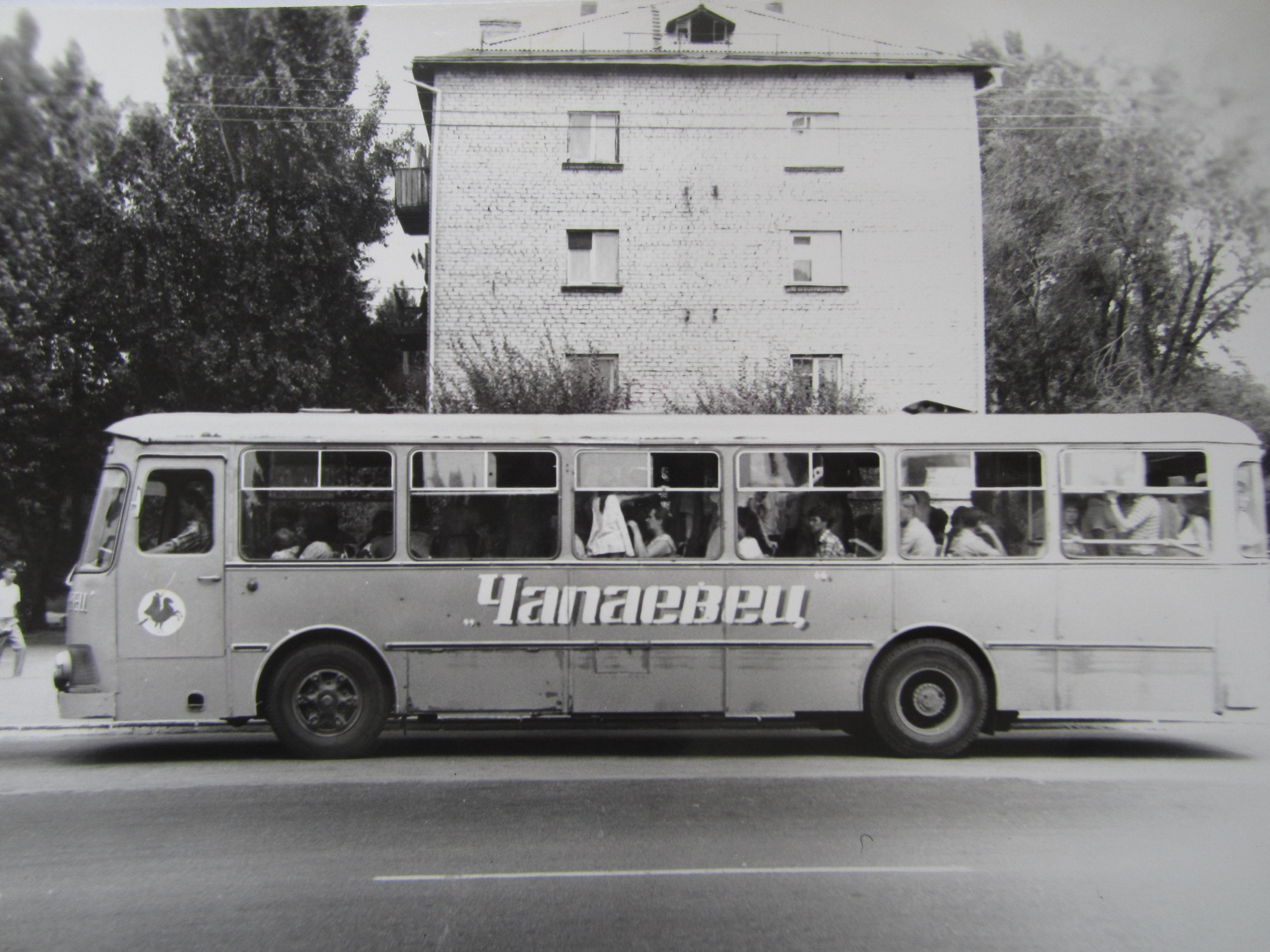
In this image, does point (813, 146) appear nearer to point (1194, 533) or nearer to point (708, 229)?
point (708, 229)

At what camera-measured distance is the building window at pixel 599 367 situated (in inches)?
727

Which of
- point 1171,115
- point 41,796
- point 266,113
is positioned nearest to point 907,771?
point 1171,115

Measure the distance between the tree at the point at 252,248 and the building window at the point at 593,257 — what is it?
380cm

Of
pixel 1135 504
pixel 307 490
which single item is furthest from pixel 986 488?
pixel 307 490

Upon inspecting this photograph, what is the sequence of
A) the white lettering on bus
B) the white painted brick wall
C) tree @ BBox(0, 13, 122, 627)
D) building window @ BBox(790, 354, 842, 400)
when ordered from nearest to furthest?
tree @ BBox(0, 13, 122, 627) < the white lettering on bus < the white painted brick wall < building window @ BBox(790, 354, 842, 400)

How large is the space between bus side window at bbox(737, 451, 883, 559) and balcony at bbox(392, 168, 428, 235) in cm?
1215

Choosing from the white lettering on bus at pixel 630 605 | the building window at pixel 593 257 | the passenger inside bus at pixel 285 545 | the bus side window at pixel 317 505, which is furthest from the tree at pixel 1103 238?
the building window at pixel 593 257

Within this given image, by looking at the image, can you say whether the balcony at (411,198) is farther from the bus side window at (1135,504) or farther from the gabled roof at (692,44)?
the bus side window at (1135,504)

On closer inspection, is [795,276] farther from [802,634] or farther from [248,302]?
[802,634]

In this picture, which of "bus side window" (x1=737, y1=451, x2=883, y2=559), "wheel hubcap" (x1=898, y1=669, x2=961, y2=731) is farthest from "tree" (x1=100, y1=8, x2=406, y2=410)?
"wheel hubcap" (x1=898, y1=669, x2=961, y2=731)

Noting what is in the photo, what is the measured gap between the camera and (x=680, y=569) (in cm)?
859

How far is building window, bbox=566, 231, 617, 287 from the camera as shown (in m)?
21.0

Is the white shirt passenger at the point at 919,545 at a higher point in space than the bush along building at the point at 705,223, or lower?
lower

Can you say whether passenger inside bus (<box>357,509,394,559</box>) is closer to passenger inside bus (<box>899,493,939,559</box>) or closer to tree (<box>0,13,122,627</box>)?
tree (<box>0,13,122,627</box>)
